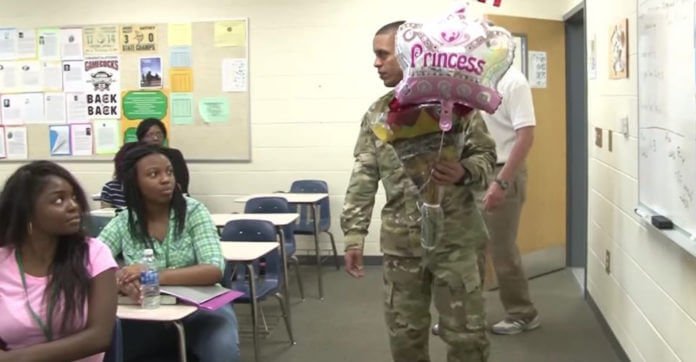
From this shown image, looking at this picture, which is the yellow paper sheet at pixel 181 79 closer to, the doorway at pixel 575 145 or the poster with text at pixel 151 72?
the poster with text at pixel 151 72

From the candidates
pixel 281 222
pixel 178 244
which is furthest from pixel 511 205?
pixel 178 244

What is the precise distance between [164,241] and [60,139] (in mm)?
4326

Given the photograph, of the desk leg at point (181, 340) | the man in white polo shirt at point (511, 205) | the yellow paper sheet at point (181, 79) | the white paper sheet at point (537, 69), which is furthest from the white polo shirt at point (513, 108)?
the yellow paper sheet at point (181, 79)

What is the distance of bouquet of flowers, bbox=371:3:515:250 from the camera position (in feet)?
6.80

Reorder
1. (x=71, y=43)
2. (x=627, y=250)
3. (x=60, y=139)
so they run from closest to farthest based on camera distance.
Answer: (x=627, y=250)
(x=71, y=43)
(x=60, y=139)

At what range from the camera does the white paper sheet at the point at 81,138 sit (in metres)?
6.50

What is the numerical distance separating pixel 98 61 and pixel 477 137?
15.9ft

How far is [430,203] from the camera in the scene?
2.36 m

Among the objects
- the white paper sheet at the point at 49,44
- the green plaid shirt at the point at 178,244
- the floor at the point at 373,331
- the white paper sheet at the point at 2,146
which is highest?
the white paper sheet at the point at 49,44

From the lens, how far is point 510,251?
4.14 metres

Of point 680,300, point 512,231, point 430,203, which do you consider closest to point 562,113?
point 512,231

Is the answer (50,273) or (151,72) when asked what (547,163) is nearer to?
(151,72)

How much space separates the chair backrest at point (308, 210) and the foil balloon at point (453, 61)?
12.0ft

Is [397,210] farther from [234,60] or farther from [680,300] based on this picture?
[234,60]
